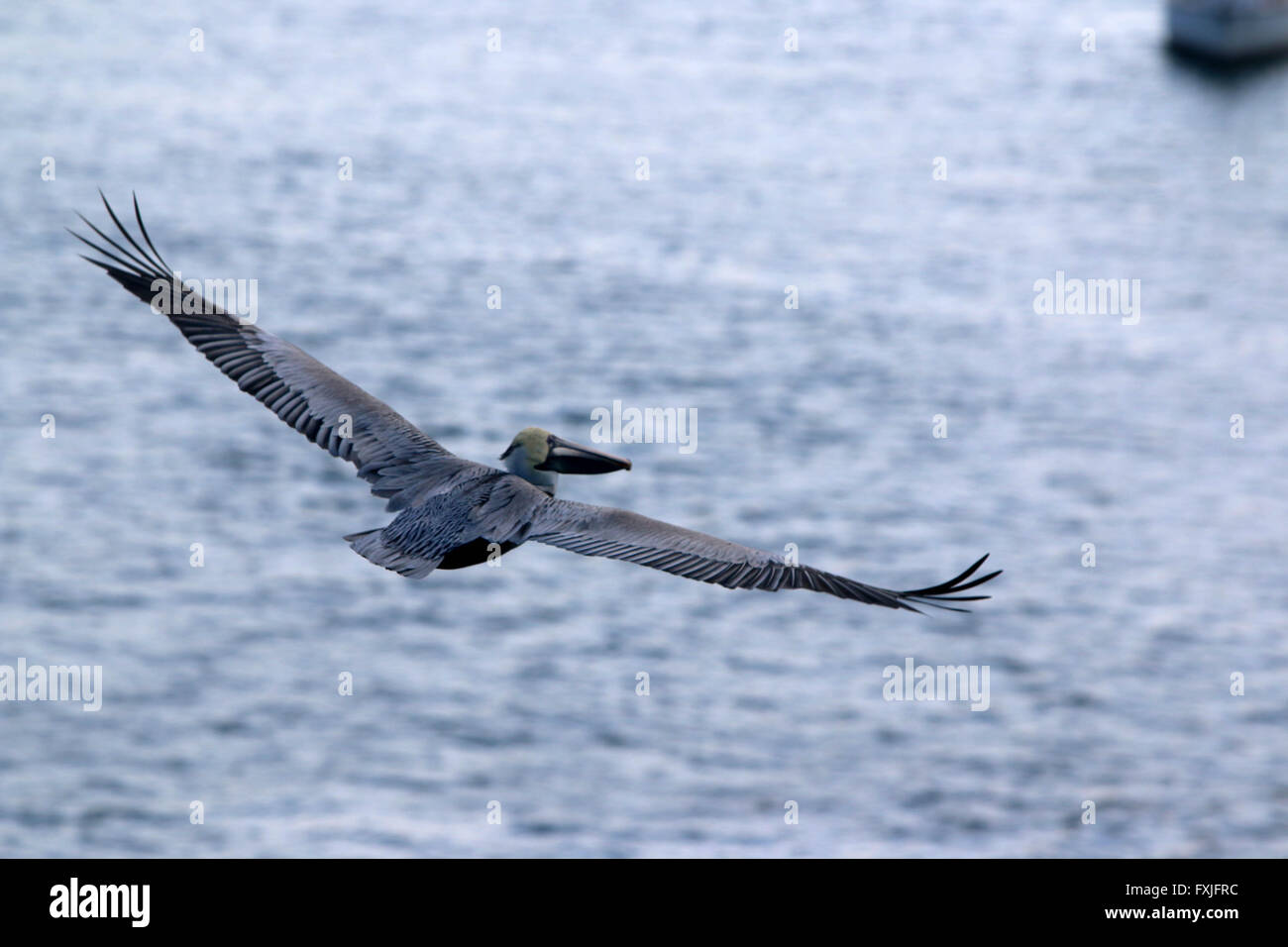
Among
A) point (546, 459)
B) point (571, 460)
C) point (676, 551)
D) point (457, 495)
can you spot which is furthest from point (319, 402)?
point (676, 551)

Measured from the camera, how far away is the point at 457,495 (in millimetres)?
13047

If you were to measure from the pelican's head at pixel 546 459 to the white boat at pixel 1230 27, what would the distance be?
69904 millimetres

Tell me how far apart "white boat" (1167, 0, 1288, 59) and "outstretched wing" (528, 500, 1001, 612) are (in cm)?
7028

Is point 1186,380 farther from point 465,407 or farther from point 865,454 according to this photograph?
point 465,407

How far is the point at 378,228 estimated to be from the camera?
206 feet

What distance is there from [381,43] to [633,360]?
33.5 meters

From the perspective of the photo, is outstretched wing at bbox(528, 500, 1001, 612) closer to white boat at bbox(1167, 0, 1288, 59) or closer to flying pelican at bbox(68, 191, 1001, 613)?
flying pelican at bbox(68, 191, 1001, 613)

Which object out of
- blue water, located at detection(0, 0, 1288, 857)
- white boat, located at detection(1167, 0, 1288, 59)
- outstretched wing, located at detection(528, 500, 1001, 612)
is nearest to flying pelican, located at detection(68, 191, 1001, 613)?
outstretched wing, located at detection(528, 500, 1001, 612)

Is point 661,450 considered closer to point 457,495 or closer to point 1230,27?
point 457,495

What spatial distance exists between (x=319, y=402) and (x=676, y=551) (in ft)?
11.3

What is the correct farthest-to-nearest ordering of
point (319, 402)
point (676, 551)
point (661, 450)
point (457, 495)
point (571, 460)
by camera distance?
point (661, 450) → point (319, 402) → point (571, 460) → point (457, 495) → point (676, 551)

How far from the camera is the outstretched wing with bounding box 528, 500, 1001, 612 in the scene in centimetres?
1238
